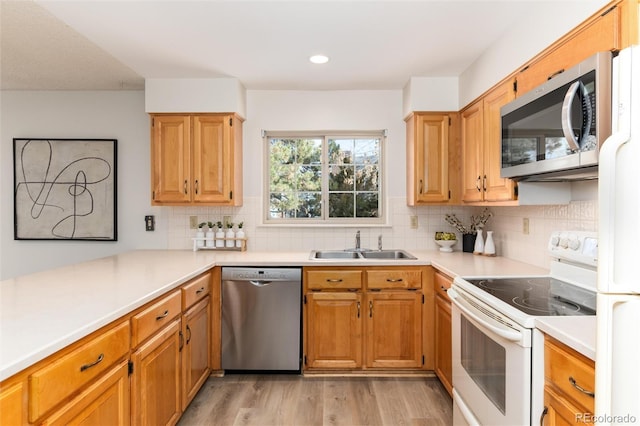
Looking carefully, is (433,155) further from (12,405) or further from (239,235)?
(12,405)

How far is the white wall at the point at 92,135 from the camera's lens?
12.1 ft

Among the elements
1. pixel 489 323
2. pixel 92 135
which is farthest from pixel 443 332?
pixel 92 135

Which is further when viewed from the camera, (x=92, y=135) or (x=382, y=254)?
(x=92, y=135)

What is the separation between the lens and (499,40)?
2.52 m

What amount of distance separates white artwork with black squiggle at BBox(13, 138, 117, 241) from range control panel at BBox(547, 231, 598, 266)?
352cm

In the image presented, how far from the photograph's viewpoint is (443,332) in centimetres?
274

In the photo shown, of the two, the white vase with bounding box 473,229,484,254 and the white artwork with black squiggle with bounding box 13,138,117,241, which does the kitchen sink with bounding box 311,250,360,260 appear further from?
the white artwork with black squiggle with bounding box 13,138,117,241

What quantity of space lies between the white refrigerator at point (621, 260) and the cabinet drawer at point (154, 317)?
5.36 ft

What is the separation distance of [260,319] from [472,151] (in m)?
1.99

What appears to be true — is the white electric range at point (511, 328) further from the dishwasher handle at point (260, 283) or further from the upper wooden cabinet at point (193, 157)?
the upper wooden cabinet at point (193, 157)

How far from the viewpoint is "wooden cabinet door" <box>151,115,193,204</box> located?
332cm

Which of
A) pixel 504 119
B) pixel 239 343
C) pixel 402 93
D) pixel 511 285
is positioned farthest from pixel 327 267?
pixel 402 93

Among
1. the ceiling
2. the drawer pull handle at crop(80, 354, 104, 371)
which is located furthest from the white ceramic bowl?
the drawer pull handle at crop(80, 354, 104, 371)

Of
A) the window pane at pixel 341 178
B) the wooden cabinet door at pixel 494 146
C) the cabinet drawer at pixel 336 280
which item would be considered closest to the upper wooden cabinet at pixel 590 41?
the wooden cabinet door at pixel 494 146
